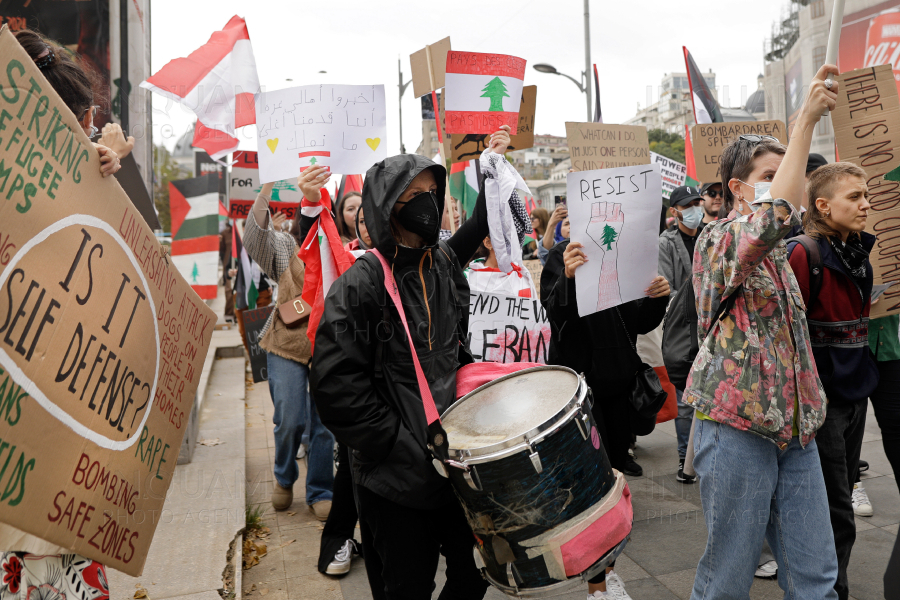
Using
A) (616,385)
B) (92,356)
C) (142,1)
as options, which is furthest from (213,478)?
(142,1)

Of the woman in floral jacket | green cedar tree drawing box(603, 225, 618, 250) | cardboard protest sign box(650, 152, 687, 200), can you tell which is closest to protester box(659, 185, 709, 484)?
green cedar tree drawing box(603, 225, 618, 250)

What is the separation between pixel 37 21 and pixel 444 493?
17.8 feet

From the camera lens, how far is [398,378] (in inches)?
89.0

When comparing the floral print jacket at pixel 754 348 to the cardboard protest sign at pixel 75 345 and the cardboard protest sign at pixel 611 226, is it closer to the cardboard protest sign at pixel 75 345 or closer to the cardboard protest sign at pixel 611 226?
the cardboard protest sign at pixel 611 226

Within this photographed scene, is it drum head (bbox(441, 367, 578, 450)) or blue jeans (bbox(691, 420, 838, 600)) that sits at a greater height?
drum head (bbox(441, 367, 578, 450))

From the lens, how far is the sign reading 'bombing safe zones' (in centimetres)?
338

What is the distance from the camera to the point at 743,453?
222 cm

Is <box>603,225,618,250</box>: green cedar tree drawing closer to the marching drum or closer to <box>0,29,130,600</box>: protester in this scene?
the marching drum

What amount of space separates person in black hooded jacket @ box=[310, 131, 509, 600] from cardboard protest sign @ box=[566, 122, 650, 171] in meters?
2.27

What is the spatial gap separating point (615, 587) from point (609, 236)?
1621 millimetres

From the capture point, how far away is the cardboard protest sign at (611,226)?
2939 millimetres

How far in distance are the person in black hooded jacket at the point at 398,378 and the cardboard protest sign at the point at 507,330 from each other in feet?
4.89

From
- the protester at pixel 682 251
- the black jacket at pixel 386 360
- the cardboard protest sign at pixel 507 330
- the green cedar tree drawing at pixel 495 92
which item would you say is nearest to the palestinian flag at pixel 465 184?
the green cedar tree drawing at pixel 495 92

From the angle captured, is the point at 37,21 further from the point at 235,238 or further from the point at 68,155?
the point at 68,155
